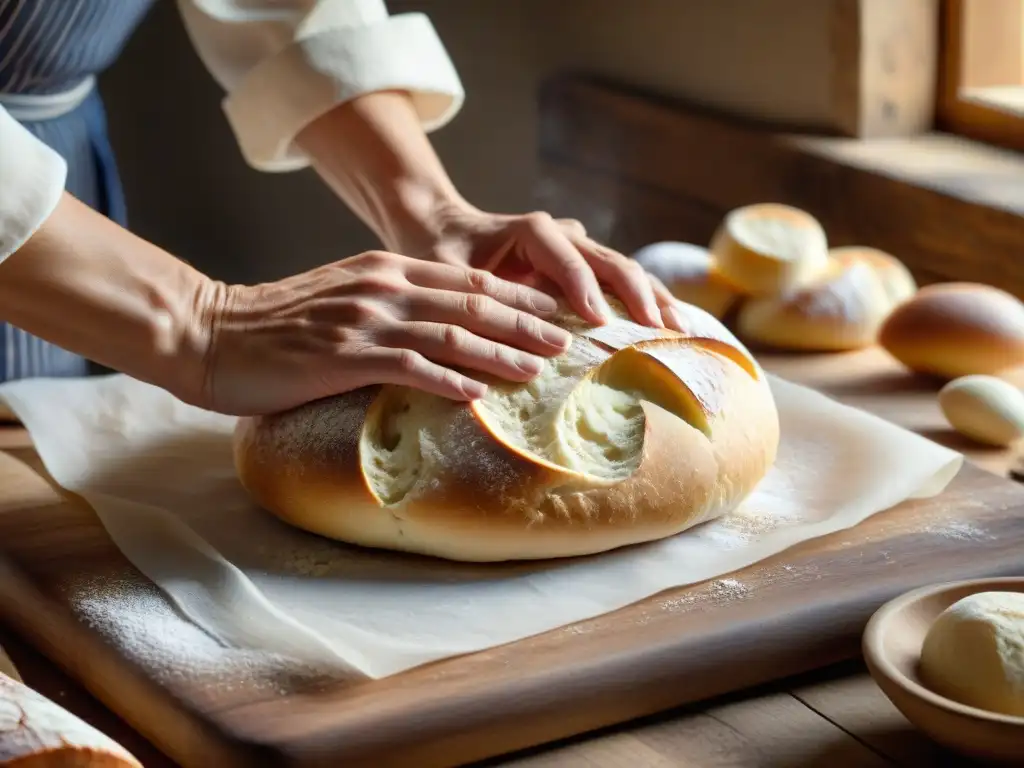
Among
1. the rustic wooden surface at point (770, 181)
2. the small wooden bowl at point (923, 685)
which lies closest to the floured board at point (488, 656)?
the small wooden bowl at point (923, 685)

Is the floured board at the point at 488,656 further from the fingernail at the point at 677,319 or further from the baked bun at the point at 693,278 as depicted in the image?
the baked bun at the point at 693,278

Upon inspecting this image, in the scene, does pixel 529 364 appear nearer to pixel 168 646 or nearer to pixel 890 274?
pixel 168 646

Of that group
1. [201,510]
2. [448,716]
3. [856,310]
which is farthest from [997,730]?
[856,310]

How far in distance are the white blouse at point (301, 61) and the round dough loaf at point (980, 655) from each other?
2.84 ft

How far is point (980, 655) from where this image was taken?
34.1 inches

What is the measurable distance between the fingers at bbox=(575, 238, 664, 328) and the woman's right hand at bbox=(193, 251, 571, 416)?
3.7 inches

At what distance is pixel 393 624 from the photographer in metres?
1.05

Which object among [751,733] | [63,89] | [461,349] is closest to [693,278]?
[461,349]

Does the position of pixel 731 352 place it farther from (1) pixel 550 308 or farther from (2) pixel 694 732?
(2) pixel 694 732

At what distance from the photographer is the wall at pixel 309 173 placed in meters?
2.56

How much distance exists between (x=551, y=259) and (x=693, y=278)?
49 cm

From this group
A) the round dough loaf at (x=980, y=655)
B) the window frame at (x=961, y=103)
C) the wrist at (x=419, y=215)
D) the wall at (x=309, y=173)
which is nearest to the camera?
the round dough loaf at (x=980, y=655)

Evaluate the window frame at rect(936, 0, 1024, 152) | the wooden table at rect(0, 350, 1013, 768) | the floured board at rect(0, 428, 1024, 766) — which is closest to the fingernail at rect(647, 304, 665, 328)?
the floured board at rect(0, 428, 1024, 766)

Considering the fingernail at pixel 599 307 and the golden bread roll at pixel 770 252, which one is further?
the golden bread roll at pixel 770 252
